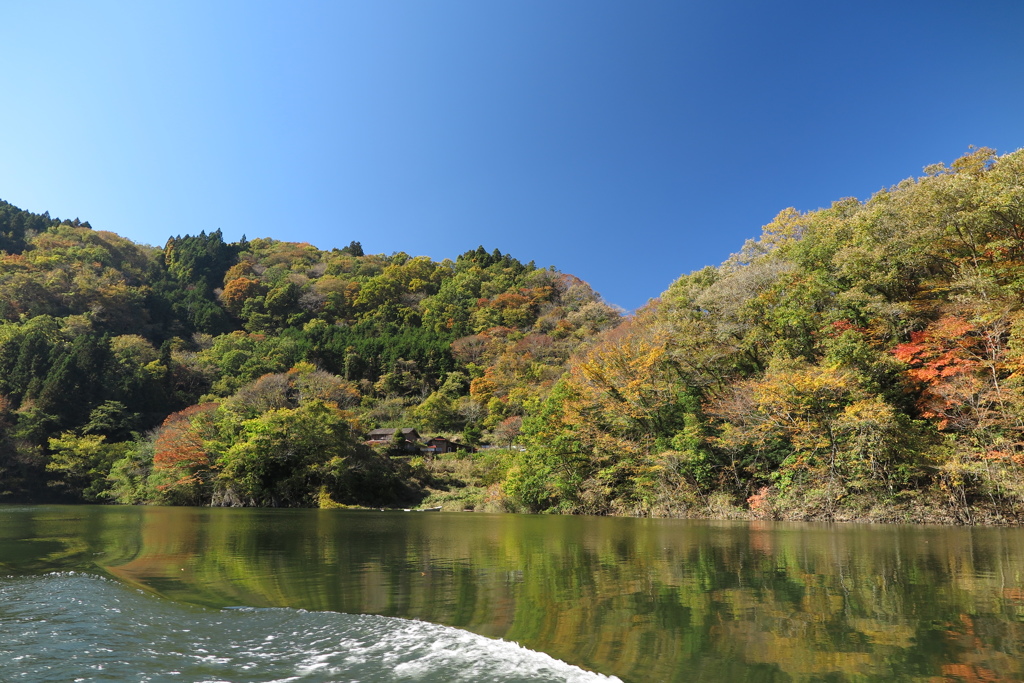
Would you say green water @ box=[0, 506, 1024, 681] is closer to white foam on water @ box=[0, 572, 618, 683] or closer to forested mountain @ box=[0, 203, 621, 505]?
white foam on water @ box=[0, 572, 618, 683]

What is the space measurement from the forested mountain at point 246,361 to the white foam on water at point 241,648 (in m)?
25.7

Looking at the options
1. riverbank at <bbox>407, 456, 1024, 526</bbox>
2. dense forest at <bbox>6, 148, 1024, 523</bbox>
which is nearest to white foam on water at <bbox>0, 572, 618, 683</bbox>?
dense forest at <bbox>6, 148, 1024, 523</bbox>

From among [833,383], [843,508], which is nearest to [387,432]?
[843,508]

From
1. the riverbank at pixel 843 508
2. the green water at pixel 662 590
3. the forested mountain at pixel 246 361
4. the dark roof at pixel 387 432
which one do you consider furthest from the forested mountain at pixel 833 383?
the dark roof at pixel 387 432

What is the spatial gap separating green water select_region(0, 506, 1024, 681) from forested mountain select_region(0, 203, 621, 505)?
2015cm

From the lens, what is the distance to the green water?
363cm

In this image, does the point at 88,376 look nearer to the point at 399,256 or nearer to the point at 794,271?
the point at 399,256

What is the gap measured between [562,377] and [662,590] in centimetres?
2267

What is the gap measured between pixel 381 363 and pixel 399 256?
2722 centimetres

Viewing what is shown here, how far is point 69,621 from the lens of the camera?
463cm

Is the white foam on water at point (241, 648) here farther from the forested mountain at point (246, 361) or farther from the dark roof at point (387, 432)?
A: the dark roof at point (387, 432)

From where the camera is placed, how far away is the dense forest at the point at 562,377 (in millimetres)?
15625

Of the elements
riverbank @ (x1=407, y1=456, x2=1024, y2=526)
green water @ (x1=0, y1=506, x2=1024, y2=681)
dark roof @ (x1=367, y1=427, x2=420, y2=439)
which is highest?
dark roof @ (x1=367, y1=427, x2=420, y2=439)

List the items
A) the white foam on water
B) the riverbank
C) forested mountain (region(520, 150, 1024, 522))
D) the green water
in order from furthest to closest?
forested mountain (region(520, 150, 1024, 522)), the riverbank, the green water, the white foam on water
